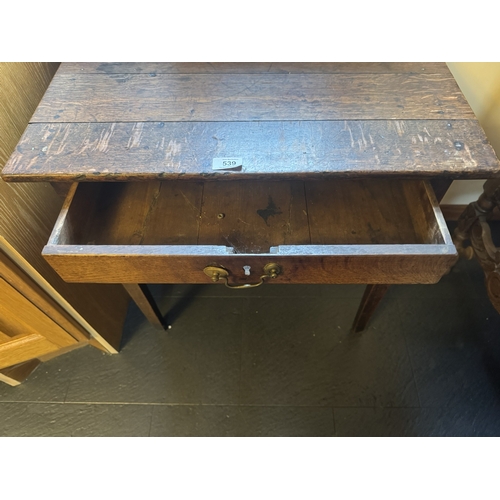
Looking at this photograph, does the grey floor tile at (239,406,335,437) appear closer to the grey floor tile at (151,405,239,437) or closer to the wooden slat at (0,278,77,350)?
the grey floor tile at (151,405,239,437)

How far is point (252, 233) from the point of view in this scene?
720mm

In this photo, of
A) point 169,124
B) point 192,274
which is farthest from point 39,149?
point 192,274

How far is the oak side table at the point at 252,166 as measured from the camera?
0.58 m

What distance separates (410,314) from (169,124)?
87 centimetres

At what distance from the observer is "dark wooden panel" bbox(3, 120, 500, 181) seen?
0.58 m

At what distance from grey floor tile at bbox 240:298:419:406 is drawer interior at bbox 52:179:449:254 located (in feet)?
1.44

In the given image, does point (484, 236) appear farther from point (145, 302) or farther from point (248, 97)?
point (145, 302)

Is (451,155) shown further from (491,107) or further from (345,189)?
(491,107)

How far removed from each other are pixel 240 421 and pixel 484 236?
771mm

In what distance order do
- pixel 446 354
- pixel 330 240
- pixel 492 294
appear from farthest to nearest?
pixel 446 354 < pixel 492 294 < pixel 330 240

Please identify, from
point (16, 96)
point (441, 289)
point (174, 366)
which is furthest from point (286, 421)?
point (16, 96)

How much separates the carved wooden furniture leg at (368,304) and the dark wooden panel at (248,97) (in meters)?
0.39

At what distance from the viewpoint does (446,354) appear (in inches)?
40.6

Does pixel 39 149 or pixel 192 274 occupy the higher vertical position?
pixel 39 149
